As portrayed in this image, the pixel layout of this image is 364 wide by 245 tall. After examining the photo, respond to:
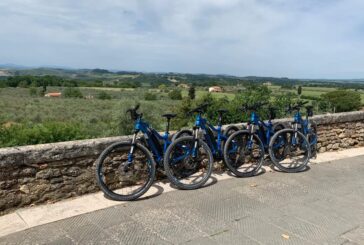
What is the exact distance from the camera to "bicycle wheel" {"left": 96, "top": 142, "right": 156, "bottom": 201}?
12.8 feet

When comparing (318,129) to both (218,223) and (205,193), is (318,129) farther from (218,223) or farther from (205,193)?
(218,223)

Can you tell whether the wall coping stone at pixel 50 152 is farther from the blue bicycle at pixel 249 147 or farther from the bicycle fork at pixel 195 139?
the blue bicycle at pixel 249 147

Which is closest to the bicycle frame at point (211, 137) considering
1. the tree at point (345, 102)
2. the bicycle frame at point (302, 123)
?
the bicycle frame at point (302, 123)

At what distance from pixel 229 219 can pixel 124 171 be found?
1.35 meters

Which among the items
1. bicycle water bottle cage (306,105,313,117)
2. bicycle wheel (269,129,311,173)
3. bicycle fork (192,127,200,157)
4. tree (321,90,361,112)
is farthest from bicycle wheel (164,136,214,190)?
tree (321,90,361,112)

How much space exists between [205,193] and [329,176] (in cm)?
221

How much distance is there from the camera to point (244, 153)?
210 inches

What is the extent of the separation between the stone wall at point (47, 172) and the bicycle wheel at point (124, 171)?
0.52ft

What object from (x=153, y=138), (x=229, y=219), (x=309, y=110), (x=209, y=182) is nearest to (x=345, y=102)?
(x=309, y=110)

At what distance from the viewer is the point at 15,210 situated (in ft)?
11.6

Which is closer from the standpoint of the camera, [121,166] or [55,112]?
[121,166]

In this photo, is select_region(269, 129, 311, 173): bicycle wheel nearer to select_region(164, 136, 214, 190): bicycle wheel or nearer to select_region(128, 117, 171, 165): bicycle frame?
select_region(164, 136, 214, 190): bicycle wheel

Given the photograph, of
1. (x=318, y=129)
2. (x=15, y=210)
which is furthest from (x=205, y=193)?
(x=318, y=129)

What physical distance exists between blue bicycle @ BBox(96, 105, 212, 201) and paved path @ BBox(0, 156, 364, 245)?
0.79 ft
